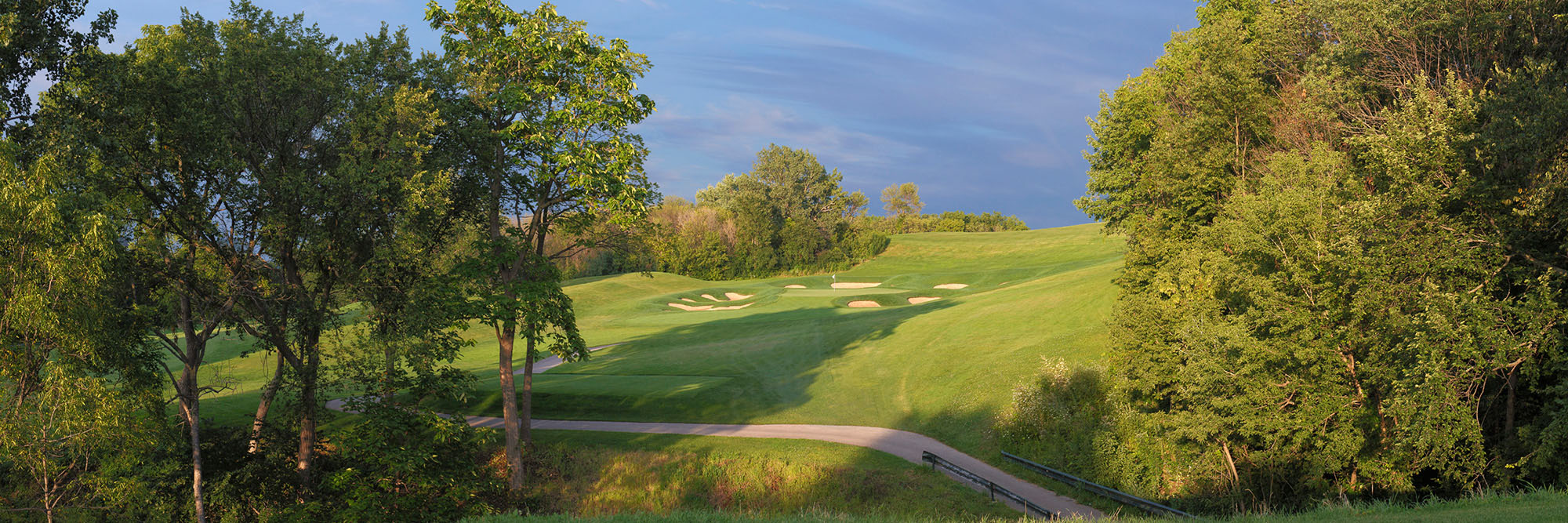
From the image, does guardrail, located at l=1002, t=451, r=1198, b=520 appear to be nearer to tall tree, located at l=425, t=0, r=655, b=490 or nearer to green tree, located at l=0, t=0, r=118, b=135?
tall tree, located at l=425, t=0, r=655, b=490

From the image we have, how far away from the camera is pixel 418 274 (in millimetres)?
22109

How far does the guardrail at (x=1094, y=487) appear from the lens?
2080 cm

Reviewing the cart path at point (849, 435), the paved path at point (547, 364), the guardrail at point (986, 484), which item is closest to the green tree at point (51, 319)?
the cart path at point (849, 435)

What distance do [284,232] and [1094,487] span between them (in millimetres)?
22887


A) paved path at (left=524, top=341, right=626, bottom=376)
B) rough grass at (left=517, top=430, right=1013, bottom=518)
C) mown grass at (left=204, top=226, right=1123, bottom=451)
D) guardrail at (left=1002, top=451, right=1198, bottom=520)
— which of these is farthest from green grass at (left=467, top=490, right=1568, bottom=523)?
paved path at (left=524, top=341, right=626, bottom=376)

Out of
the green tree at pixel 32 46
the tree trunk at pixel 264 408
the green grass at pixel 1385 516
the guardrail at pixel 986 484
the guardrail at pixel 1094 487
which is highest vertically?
the green tree at pixel 32 46

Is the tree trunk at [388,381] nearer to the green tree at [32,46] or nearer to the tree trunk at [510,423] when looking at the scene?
the tree trunk at [510,423]

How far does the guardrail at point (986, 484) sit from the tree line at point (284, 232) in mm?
11236

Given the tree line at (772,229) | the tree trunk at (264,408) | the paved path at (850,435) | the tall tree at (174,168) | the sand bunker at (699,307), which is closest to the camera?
the tall tree at (174,168)

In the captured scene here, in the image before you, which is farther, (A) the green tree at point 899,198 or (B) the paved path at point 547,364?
(A) the green tree at point 899,198

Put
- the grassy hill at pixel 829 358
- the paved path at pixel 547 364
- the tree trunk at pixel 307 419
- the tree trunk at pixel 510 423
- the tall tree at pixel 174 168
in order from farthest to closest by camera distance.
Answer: the paved path at pixel 547 364 < the grassy hill at pixel 829 358 < the tree trunk at pixel 510 423 < the tree trunk at pixel 307 419 < the tall tree at pixel 174 168

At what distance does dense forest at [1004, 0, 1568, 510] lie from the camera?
1664 cm

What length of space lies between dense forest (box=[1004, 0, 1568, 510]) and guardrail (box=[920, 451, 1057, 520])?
13.8 feet

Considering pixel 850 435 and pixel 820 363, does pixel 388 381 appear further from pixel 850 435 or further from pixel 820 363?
pixel 820 363
